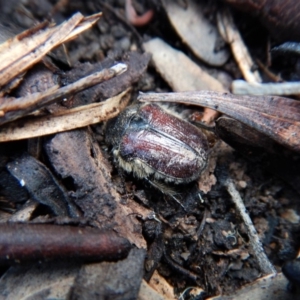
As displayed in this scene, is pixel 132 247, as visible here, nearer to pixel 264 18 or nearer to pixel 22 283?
pixel 22 283

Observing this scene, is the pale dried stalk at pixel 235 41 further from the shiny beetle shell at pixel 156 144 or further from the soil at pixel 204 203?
the shiny beetle shell at pixel 156 144

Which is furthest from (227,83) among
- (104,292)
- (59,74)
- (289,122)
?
(104,292)

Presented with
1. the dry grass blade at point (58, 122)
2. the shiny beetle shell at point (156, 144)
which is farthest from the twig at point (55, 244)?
the shiny beetle shell at point (156, 144)

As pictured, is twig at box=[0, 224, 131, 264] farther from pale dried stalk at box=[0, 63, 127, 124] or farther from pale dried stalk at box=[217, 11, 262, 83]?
pale dried stalk at box=[217, 11, 262, 83]

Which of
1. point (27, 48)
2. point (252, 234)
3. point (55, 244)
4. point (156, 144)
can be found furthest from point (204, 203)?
point (27, 48)

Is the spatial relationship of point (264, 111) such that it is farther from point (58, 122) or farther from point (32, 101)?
point (32, 101)

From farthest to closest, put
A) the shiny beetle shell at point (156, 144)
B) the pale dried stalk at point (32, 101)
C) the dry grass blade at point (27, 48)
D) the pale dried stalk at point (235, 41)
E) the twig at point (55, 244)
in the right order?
the pale dried stalk at point (235, 41)
the shiny beetle shell at point (156, 144)
the dry grass blade at point (27, 48)
the pale dried stalk at point (32, 101)
the twig at point (55, 244)

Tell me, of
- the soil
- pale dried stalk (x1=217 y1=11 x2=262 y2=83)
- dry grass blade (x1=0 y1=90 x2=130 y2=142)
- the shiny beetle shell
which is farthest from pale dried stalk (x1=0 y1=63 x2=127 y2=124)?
pale dried stalk (x1=217 y1=11 x2=262 y2=83)
